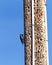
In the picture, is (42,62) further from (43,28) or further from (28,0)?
(28,0)

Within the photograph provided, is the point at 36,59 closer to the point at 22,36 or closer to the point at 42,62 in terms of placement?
the point at 42,62

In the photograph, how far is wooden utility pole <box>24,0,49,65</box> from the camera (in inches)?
415

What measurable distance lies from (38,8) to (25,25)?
633 mm

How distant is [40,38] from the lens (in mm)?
10719

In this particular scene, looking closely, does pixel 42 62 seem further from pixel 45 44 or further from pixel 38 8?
pixel 38 8

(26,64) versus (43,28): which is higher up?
(43,28)

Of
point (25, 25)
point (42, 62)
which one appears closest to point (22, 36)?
point (25, 25)

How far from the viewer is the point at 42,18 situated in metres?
10.9

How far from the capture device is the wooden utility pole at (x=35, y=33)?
10.5 m

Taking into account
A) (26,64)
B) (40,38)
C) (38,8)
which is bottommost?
(26,64)

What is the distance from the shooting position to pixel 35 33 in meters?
10.7

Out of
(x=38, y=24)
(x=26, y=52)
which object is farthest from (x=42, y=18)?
(x=26, y=52)

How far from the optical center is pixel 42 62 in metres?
10.5

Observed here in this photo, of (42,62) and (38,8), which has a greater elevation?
(38,8)
